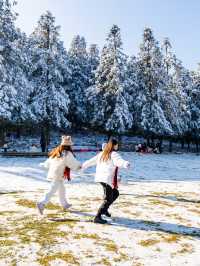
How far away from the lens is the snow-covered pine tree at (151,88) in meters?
46.7

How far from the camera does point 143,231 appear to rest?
816 cm

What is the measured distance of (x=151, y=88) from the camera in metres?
48.1

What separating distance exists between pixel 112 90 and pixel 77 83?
11391mm

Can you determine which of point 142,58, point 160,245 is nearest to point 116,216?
point 160,245

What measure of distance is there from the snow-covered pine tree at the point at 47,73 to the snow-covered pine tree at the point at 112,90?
7045 mm

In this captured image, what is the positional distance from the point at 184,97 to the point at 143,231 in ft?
156

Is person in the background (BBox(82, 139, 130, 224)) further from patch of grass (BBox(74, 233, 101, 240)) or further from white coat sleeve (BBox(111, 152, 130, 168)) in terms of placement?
patch of grass (BBox(74, 233, 101, 240))

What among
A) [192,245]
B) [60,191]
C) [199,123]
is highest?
[199,123]

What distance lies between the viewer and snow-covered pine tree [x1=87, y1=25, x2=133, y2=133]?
4450cm

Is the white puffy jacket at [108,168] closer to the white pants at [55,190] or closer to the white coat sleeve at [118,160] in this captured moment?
the white coat sleeve at [118,160]

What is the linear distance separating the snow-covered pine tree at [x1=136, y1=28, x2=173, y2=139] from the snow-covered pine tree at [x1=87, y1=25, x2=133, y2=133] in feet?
6.92

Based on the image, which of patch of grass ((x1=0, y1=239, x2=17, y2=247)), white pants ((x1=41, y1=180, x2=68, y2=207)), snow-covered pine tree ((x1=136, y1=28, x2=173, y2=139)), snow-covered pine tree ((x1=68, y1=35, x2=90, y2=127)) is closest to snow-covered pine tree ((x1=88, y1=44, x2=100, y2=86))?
snow-covered pine tree ((x1=68, y1=35, x2=90, y2=127))

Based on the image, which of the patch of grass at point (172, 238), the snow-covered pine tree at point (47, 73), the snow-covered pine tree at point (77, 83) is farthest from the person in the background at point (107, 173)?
the snow-covered pine tree at point (77, 83)

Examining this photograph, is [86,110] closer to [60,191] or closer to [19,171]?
[19,171]
